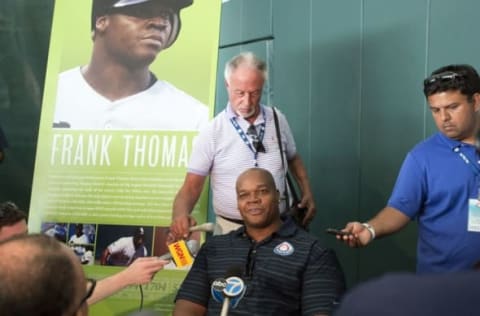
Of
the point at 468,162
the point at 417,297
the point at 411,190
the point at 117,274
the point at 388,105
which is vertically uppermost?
the point at 388,105

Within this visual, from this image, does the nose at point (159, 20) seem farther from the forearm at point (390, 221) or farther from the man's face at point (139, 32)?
the forearm at point (390, 221)

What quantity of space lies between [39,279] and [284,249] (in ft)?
5.52

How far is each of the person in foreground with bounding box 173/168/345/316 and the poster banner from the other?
616 millimetres

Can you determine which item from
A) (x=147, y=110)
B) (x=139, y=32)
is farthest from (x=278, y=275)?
(x=139, y=32)

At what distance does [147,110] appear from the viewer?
3.57m

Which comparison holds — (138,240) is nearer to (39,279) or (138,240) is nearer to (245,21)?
(245,21)

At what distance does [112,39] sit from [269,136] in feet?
3.53

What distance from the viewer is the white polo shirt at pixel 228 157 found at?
313cm

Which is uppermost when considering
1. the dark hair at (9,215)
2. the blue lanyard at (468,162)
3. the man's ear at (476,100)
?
the man's ear at (476,100)

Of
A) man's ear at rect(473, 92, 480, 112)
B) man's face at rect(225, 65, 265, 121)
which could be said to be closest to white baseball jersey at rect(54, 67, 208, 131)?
man's face at rect(225, 65, 265, 121)

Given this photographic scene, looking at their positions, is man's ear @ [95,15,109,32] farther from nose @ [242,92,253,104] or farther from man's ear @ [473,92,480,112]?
man's ear @ [473,92,480,112]

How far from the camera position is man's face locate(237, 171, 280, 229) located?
286 cm

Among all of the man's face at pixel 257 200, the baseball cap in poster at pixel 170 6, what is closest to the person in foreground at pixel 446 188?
the man's face at pixel 257 200

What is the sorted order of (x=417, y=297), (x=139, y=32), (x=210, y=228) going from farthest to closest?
(x=139, y=32) → (x=210, y=228) → (x=417, y=297)
